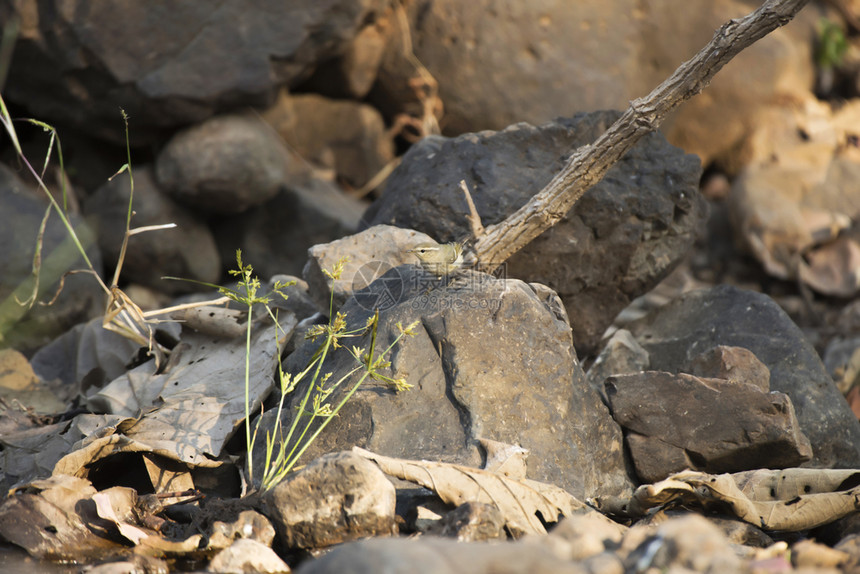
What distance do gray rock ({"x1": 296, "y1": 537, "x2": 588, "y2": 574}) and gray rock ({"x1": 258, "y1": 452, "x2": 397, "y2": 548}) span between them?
77 cm

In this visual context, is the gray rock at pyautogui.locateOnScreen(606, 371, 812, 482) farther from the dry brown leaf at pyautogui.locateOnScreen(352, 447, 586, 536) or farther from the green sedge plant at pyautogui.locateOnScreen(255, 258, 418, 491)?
the green sedge plant at pyautogui.locateOnScreen(255, 258, 418, 491)

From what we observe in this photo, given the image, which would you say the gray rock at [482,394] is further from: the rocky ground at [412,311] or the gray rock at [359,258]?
the gray rock at [359,258]

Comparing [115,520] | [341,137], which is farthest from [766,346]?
[341,137]

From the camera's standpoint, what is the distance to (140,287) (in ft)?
25.1

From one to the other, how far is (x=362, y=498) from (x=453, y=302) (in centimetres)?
125

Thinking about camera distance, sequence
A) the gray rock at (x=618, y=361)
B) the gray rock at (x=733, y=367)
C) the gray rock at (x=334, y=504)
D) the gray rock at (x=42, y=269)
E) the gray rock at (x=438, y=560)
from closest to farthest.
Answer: the gray rock at (x=438, y=560)
the gray rock at (x=334, y=504)
the gray rock at (x=733, y=367)
the gray rock at (x=618, y=361)
the gray rock at (x=42, y=269)

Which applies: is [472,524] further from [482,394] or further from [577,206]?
[577,206]

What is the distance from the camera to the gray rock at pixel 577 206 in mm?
4969

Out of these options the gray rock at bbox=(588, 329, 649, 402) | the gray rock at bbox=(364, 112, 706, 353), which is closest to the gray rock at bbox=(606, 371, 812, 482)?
the gray rock at bbox=(588, 329, 649, 402)

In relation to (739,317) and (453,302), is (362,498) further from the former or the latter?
(739,317)

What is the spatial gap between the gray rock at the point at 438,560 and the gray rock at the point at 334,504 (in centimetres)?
77

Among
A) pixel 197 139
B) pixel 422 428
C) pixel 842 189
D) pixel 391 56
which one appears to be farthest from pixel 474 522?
pixel 842 189

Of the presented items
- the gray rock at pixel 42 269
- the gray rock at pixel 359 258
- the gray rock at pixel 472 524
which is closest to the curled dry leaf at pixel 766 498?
the gray rock at pixel 472 524

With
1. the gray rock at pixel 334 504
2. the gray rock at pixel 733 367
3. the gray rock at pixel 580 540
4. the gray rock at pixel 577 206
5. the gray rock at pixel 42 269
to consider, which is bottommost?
the gray rock at pixel 42 269
